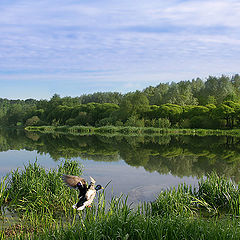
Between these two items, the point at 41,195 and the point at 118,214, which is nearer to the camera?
the point at 118,214

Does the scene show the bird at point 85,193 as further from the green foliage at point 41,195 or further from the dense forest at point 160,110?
the dense forest at point 160,110

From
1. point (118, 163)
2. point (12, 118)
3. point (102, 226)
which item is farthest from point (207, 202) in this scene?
point (12, 118)

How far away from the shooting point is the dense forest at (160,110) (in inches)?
1752

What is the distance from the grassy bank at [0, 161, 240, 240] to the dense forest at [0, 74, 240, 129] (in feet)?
115

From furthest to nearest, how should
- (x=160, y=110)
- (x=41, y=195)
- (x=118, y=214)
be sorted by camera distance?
(x=160, y=110) → (x=41, y=195) → (x=118, y=214)

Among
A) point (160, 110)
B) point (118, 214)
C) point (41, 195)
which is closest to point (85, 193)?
point (118, 214)

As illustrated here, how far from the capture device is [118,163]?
52.2 feet

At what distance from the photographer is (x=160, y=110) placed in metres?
48.1

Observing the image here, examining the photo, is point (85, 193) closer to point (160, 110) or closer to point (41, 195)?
point (41, 195)

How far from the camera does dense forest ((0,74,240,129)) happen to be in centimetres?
4450

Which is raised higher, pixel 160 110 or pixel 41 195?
pixel 160 110

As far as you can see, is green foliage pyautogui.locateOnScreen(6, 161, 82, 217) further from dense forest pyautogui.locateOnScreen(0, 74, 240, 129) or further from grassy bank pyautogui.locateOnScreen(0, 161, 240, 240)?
dense forest pyautogui.locateOnScreen(0, 74, 240, 129)

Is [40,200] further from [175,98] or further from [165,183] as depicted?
[175,98]

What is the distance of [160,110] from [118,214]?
43.7m
